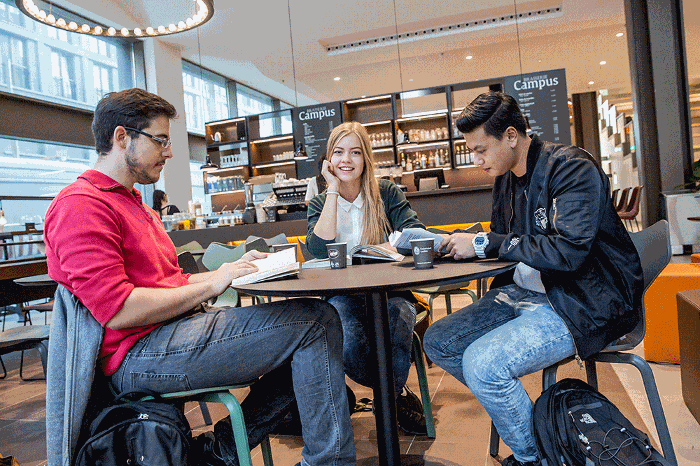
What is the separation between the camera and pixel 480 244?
1.54 meters

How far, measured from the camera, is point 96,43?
27.9 feet

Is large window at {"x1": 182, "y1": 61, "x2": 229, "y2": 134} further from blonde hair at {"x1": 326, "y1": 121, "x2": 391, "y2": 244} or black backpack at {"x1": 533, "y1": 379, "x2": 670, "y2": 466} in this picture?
black backpack at {"x1": 533, "y1": 379, "x2": 670, "y2": 466}

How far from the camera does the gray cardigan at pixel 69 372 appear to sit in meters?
1.22

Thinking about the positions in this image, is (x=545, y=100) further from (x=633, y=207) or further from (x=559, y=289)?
(x=559, y=289)

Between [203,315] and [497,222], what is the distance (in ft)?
3.81

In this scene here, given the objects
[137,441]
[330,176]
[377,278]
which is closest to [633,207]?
[330,176]

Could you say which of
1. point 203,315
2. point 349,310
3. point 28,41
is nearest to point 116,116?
point 203,315

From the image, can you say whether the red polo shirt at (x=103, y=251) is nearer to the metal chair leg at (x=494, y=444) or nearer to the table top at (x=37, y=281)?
the metal chair leg at (x=494, y=444)

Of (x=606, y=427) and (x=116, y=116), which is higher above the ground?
(x=116, y=116)

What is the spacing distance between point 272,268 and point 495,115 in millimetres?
889

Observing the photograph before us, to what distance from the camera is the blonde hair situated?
2273 mm

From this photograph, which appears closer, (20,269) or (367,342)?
(367,342)

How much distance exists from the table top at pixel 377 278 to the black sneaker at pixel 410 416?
2.67 ft

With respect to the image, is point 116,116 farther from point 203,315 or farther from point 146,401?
point 146,401
